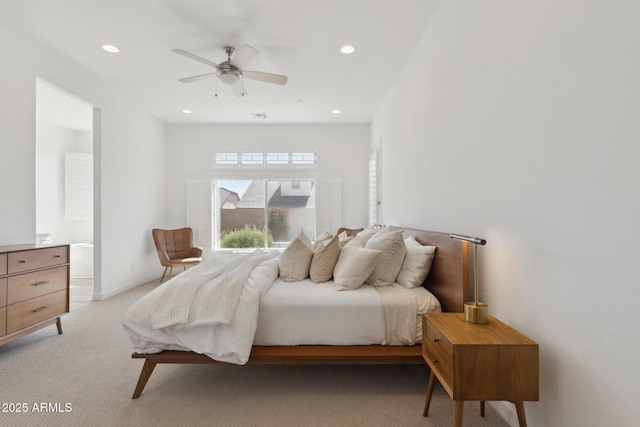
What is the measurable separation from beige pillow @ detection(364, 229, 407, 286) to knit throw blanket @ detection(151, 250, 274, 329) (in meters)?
1.00

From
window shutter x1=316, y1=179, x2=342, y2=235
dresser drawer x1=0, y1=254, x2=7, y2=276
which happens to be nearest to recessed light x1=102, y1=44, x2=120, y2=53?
dresser drawer x1=0, y1=254, x2=7, y2=276

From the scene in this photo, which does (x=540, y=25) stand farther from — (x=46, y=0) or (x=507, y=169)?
(x=46, y=0)

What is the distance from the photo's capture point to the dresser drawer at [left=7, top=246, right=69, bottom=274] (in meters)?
2.59

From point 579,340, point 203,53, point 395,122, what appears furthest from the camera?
point 395,122

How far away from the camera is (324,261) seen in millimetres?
2531

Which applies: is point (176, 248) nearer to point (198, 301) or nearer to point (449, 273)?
point (198, 301)

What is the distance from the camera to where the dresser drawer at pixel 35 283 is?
2.59 m

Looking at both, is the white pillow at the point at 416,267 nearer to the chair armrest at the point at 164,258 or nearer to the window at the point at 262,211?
the window at the point at 262,211

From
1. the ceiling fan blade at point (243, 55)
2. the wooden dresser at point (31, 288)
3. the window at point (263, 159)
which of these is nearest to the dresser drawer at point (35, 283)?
the wooden dresser at point (31, 288)

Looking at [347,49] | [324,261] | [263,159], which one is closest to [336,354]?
[324,261]

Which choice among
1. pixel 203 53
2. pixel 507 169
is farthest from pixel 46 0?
pixel 507 169

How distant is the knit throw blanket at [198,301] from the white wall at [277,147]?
4169 mm

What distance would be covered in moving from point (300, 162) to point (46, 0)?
13.7 ft

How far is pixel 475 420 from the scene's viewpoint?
1796mm
